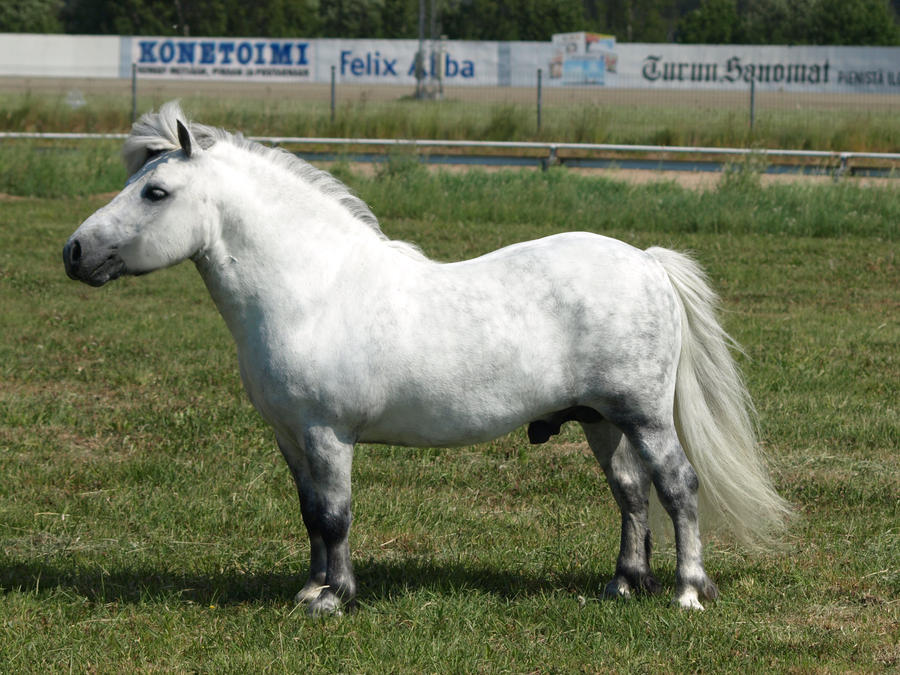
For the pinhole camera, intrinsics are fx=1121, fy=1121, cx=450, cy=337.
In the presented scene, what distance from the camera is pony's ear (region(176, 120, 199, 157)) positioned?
4.30 metres

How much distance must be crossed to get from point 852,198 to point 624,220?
10.5 feet

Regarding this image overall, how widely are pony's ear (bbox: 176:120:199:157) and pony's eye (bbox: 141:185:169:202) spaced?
0.62 feet

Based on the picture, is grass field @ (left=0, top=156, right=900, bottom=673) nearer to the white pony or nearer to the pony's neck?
the white pony

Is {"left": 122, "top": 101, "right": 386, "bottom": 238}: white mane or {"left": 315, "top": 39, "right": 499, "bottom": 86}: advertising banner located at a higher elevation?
{"left": 315, "top": 39, "right": 499, "bottom": 86}: advertising banner

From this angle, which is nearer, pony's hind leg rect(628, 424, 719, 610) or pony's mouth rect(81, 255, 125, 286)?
pony's mouth rect(81, 255, 125, 286)

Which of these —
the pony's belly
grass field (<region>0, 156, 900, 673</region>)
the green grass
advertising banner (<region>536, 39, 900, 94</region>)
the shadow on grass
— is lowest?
the shadow on grass

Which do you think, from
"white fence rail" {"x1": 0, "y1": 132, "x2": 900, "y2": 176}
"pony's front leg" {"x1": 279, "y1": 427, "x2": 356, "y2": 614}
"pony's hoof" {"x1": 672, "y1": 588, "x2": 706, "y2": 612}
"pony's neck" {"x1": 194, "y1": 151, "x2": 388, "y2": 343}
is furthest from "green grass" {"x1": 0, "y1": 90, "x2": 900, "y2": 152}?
"pony's hoof" {"x1": 672, "y1": 588, "x2": 706, "y2": 612}

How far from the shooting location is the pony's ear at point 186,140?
14.1 ft

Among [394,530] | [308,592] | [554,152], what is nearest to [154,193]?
[308,592]

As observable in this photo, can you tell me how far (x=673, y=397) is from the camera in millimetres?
4875

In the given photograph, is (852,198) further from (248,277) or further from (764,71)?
(764,71)

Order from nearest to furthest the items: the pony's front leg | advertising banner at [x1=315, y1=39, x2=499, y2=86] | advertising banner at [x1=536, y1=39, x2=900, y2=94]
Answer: the pony's front leg < advertising banner at [x1=536, y1=39, x2=900, y2=94] < advertising banner at [x1=315, y1=39, x2=499, y2=86]

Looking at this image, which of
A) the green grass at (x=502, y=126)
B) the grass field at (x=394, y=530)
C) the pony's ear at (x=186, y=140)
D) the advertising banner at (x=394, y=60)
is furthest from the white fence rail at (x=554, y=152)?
the advertising banner at (x=394, y=60)

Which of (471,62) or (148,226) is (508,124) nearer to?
(148,226)
